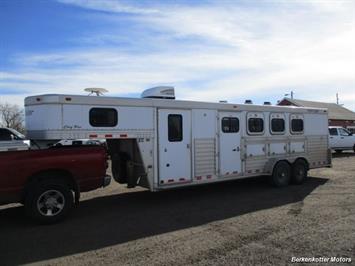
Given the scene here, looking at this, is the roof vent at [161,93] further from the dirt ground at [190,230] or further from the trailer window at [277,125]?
the trailer window at [277,125]

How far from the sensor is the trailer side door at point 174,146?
366 inches

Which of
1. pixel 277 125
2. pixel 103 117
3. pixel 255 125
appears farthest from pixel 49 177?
pixel 277 125

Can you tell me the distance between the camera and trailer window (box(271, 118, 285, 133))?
1180 centimetres

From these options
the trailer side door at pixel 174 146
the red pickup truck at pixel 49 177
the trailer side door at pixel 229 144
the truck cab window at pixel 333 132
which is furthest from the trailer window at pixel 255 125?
the truck cab window at pixel 333 132

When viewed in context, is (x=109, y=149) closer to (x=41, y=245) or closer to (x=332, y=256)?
(x=41, y=245)

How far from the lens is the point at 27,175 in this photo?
7.43 metres

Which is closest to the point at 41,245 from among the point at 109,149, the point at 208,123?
the point at 109,149

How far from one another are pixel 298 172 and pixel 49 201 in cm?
787

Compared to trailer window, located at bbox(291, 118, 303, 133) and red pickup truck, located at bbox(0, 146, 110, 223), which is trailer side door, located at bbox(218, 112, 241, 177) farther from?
red pickup truck, located at bbox(0, 146, 110, 223)

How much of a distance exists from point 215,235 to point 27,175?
371 cm

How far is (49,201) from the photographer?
766 centimetres

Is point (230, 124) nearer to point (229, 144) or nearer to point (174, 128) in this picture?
point (229, 144)

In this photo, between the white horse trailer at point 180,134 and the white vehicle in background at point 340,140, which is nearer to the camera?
the white horse trailer at point 180,134

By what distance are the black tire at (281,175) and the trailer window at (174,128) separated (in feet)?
12.1
